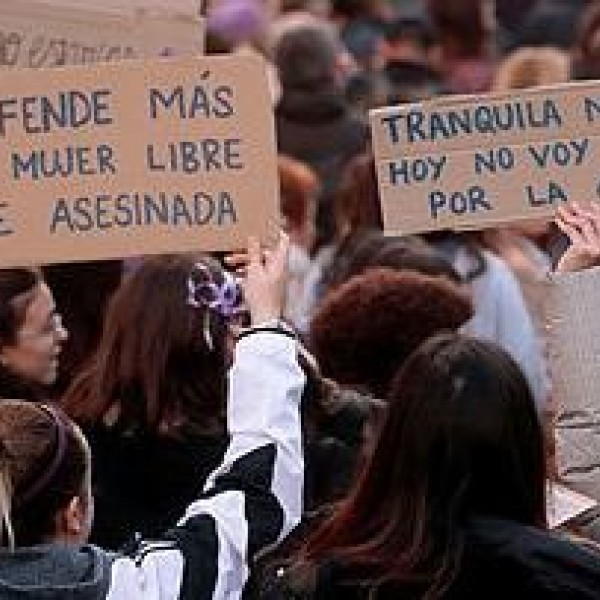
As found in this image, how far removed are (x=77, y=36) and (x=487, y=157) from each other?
108 centimetres

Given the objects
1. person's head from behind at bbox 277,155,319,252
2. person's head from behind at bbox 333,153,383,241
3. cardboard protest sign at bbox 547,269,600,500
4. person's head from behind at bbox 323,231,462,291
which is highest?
person's head from behind at bbox 277,155,319,252

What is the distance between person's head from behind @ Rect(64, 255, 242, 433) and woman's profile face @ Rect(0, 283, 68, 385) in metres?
0.08

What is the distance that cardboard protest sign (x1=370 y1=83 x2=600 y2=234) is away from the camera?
4715 millimetres

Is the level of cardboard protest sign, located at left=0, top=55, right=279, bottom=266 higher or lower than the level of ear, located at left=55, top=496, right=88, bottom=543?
higher

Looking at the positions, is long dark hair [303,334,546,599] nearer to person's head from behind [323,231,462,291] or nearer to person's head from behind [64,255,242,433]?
person's head from behind [64,255,242,433]

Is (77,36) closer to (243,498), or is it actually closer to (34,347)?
(34,347)

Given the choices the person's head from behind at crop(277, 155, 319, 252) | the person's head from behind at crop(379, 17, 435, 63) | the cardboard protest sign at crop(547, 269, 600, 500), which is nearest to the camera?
the cardboard protest sign at crop(547, 269, 600, 500)

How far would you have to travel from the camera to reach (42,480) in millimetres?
3893

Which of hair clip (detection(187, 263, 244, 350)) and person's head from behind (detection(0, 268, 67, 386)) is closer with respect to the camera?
hair clip (detection(187, 263, 244, 350))

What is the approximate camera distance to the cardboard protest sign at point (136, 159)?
4461 mm

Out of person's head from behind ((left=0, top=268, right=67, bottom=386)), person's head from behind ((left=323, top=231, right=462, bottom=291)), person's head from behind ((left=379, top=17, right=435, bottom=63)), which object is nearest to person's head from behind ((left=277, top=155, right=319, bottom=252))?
person's head from behind ((left=323, top=231, right=462, bottom=291))

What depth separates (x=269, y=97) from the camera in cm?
451

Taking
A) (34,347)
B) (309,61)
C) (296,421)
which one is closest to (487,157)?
(296,421)

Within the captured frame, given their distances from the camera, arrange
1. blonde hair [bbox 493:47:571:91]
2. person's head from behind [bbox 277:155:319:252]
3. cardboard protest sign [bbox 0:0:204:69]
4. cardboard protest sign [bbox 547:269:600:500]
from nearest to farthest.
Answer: cardboard protest sign [bbox 547:269:600:500] → cardboard protest sign [bbox 0:0:204:69] → person's head from behind [bbox 277:155:319:252] → blonde hair [bbox 493:47:571:91]
